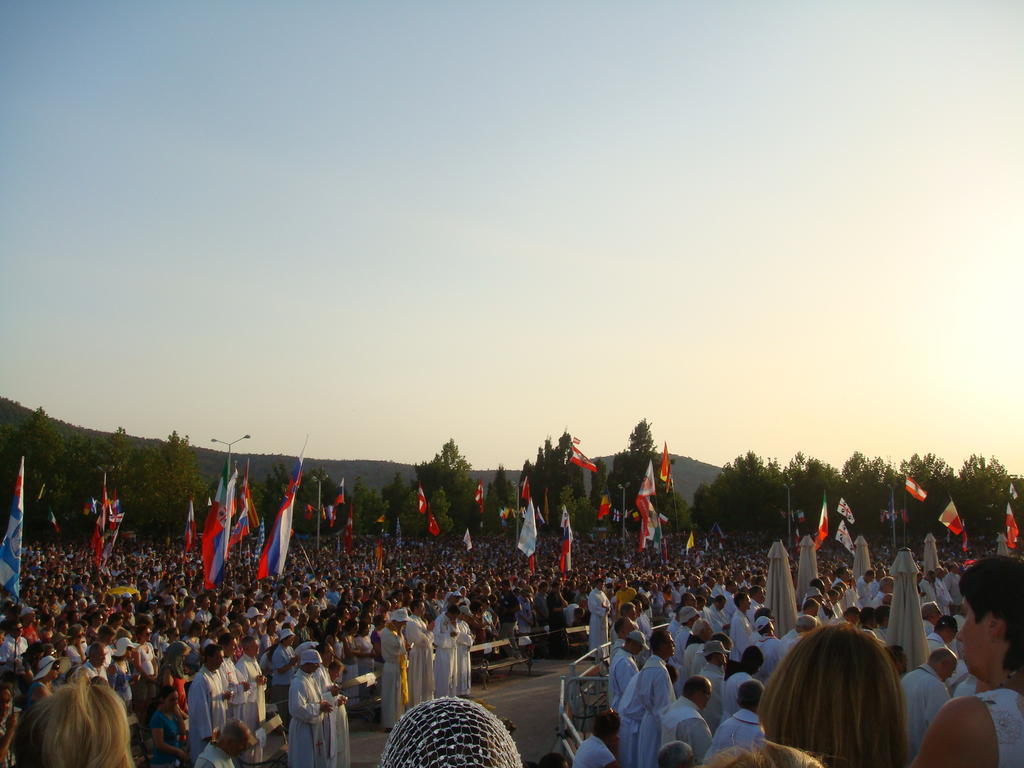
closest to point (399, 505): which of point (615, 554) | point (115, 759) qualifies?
point (615, 554)

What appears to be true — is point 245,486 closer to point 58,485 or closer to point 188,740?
point 188,740

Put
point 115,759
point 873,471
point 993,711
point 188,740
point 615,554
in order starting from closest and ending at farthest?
point 993,711 → point 115,759 → point 188,740 → point 615,554 → point 873,471

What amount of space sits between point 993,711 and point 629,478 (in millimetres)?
97222

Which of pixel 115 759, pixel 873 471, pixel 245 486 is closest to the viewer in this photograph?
pixel 115 759

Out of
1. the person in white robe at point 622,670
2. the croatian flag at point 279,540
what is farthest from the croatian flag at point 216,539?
the person in white robe at point 622,670

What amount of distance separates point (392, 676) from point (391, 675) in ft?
0.08

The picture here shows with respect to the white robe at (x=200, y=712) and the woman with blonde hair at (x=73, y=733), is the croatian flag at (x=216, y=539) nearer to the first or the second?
the white robe at (x=200, y=712)

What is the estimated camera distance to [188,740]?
10.6 metres

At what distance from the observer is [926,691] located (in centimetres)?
750

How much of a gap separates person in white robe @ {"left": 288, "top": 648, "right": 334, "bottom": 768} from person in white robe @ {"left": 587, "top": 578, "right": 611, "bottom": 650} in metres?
10.6

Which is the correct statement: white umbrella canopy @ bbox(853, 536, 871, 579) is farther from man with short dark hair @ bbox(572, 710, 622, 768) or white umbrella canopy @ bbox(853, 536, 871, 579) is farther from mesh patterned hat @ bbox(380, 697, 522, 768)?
mesh patterned hat @ bbox(380, 697, 522, 768)

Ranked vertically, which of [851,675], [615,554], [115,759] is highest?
[851,675]

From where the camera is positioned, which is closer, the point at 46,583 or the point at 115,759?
the point at 115,759

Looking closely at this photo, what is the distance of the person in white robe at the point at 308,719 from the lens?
1120 centimetres
